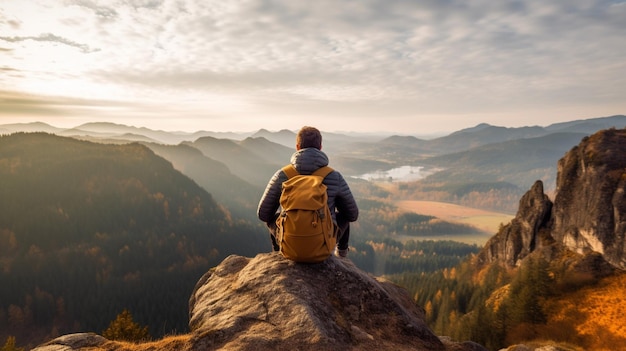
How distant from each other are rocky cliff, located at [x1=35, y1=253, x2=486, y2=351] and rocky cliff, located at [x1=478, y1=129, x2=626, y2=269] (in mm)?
59195

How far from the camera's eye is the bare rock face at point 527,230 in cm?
7625

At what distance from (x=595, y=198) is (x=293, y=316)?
252ft

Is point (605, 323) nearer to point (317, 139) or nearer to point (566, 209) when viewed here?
point (566, 209)

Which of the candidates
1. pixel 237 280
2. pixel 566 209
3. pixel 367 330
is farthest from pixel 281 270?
pixel 566 209

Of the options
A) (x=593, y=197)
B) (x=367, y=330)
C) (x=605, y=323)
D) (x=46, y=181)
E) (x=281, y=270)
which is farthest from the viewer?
(x=46, y=181)

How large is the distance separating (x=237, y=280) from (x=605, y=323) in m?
48.8

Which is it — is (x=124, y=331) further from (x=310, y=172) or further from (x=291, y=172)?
(x=310, y=172)

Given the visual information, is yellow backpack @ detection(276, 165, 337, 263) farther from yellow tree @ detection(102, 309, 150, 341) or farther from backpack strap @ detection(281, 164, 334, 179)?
yellow tree @ detection(102, 309, 150, 341)

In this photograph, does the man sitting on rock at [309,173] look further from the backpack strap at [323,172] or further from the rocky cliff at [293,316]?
the rocky cliff at [293,316]

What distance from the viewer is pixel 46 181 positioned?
628 feet

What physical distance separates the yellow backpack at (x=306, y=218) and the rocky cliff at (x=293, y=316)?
1.05 m

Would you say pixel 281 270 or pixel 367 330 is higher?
pixel 281 270

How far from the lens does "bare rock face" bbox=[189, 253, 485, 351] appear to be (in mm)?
8219

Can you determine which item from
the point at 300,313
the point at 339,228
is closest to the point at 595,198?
the point at 339,228
